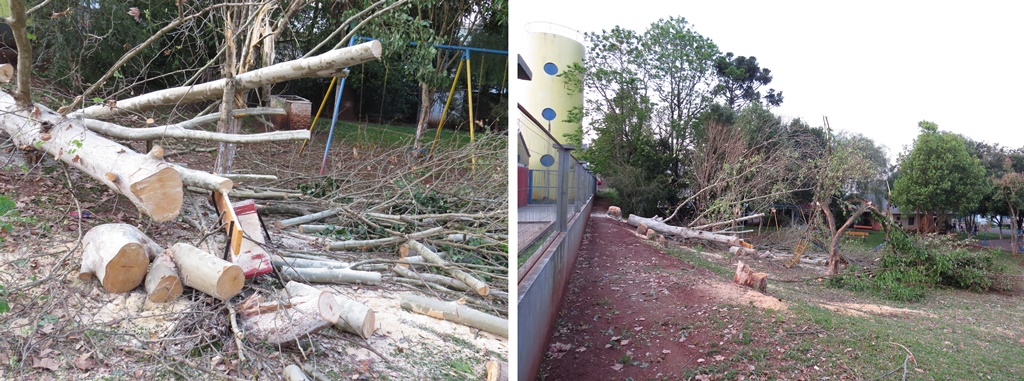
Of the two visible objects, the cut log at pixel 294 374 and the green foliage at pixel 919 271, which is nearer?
the cut log at pixel 294 374

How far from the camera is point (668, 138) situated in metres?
6.30

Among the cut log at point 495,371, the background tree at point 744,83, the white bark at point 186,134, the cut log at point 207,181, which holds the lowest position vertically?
the cut log at point 495,371

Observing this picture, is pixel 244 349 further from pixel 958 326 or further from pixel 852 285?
pixel 852 285

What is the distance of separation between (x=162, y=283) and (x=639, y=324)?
2.59m

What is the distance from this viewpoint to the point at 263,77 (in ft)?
10.2

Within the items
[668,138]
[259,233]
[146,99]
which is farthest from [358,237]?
[668,138]

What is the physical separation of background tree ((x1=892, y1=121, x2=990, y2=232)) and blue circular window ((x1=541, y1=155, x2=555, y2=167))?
2.85 meters

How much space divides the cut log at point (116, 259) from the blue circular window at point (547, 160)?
6.65 feet

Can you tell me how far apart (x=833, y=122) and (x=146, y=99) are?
5.45 m

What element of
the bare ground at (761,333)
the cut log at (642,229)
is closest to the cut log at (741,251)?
the cut log at (642,229)

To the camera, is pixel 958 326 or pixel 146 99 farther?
pixel 958 326

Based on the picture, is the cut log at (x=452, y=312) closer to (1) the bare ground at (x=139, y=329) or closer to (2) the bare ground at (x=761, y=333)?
(1) the bare ground at (x=139, y=329)

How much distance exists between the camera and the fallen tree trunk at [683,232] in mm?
7309

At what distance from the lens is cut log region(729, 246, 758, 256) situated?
6873 millimetres
